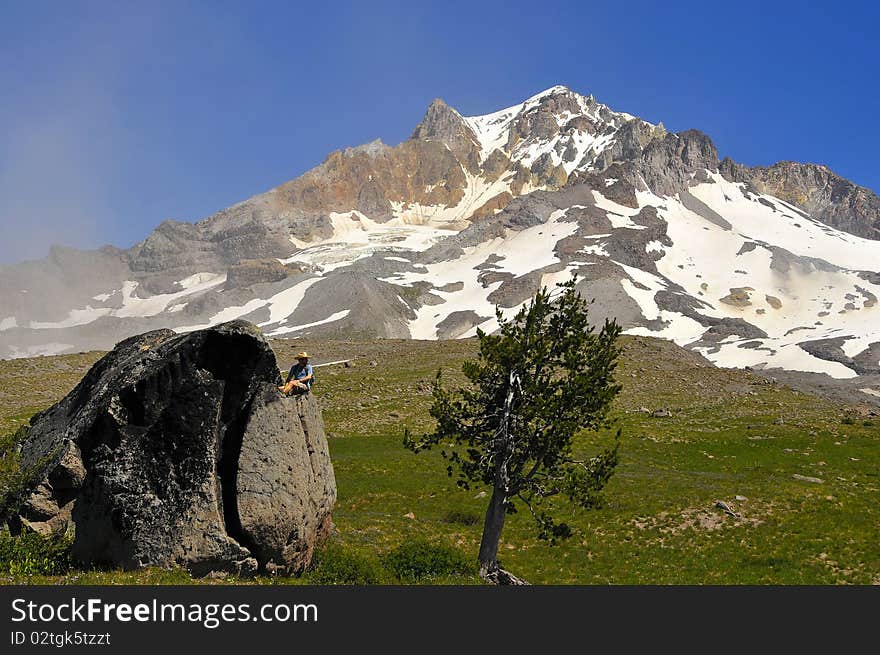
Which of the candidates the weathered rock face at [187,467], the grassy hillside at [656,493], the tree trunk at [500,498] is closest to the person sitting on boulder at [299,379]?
the weathered rock face at [187,467]

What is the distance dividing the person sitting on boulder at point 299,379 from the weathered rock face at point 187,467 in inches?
23.4

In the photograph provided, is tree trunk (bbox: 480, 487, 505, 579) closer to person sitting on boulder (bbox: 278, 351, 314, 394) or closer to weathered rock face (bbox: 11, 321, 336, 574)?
weathered rock face (bbox: 11, 321, 336, 574)

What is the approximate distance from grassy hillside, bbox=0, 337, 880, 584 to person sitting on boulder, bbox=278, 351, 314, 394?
4.68 metres

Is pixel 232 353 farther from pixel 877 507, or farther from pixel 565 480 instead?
pixel 877 507

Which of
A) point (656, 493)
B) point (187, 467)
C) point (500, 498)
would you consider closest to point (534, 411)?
point (500, 498)

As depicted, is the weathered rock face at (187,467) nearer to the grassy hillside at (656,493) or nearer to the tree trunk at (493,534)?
the grassy hillside at (656,493)

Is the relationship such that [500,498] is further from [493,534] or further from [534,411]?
[534,411]

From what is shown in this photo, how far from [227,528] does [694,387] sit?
2260 inches

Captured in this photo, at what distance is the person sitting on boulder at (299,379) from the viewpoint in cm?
1666

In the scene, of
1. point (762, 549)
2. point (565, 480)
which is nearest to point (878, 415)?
point (762, 549)

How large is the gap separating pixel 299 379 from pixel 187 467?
3.96 metres
